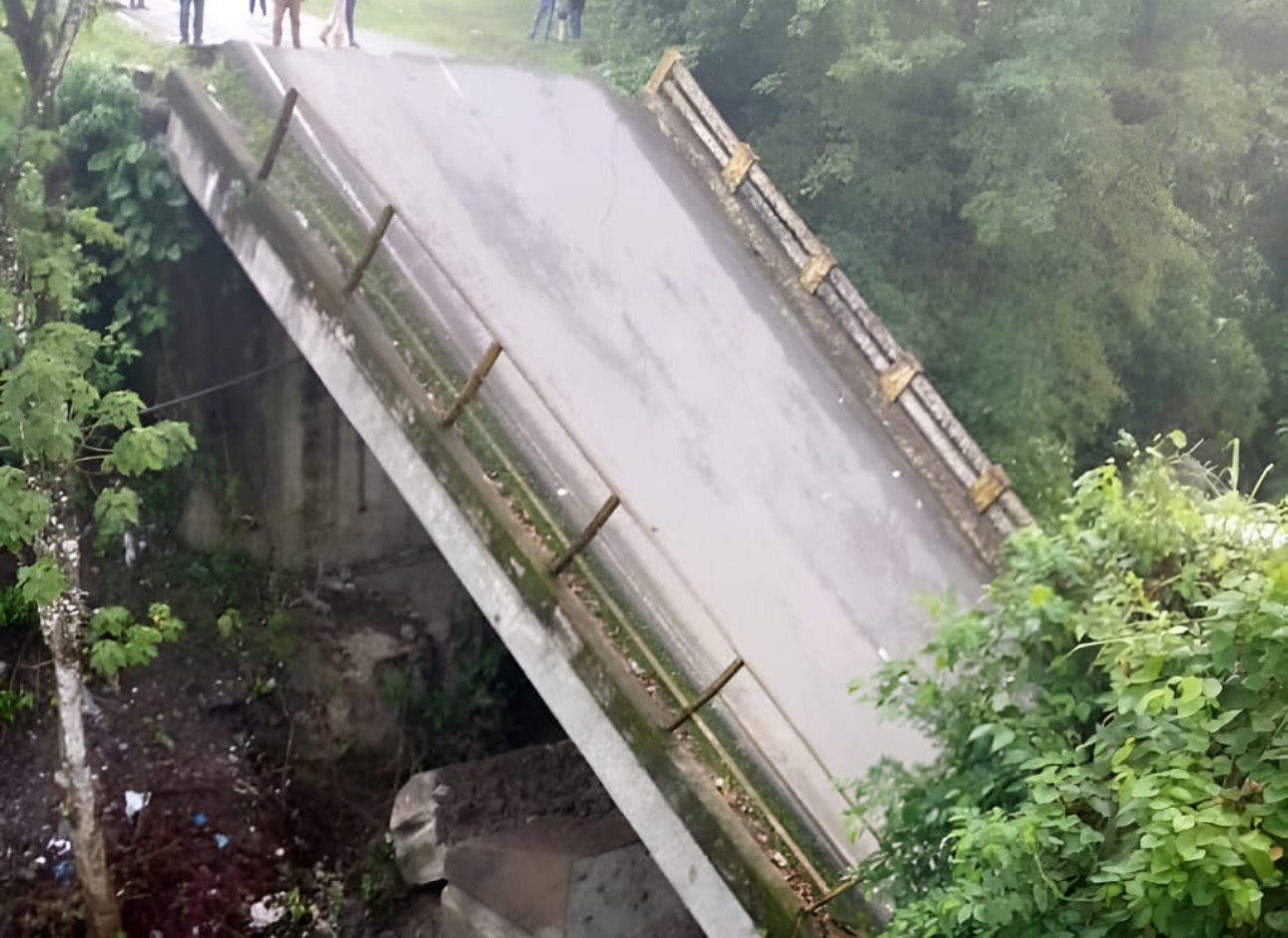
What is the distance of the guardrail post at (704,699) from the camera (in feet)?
15.4

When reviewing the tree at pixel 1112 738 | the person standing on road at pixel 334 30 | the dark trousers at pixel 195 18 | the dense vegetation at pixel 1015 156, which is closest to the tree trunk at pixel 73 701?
the tree at pixel 1112 738

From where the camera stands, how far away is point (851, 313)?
7984 mm

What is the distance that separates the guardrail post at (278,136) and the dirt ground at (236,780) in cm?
357

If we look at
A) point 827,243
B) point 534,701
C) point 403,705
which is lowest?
point 534,701

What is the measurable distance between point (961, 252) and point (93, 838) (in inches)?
372

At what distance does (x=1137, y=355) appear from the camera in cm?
1138

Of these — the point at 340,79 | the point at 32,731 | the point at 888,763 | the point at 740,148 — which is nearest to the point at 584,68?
the point at 740,148

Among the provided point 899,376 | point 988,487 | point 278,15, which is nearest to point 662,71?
point 278,15

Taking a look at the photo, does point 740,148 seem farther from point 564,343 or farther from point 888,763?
point 888,763

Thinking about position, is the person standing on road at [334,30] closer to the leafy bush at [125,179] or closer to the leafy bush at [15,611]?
the leafy bush at [125,179]

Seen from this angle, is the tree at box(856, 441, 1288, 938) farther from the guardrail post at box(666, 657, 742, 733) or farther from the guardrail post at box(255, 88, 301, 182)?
the guardrail post at box(255, 88, 301, 182)

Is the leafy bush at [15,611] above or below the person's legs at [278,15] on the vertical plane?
below

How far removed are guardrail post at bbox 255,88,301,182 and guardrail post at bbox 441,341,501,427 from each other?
2246mm

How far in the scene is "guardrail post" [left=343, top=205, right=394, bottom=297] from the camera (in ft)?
18.7
